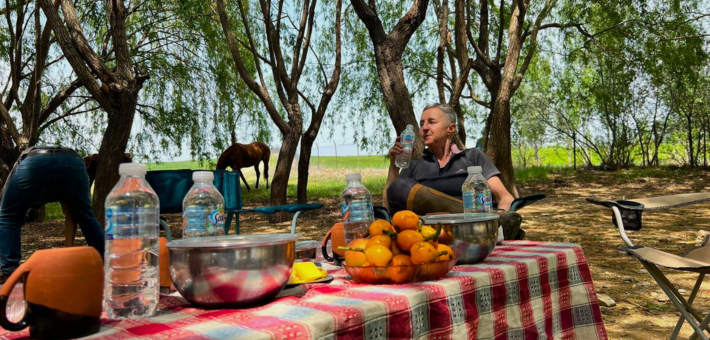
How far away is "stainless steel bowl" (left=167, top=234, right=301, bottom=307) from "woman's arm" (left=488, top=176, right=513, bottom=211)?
208 cm

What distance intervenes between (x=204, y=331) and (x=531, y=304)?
1.13 meters

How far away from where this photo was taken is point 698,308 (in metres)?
3.65

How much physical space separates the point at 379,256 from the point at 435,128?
2135mm

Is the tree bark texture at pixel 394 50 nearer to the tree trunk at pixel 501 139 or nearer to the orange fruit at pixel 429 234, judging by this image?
the tree trunk at pixel 501 139

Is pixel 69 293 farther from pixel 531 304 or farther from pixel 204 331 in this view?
pixel 531 304

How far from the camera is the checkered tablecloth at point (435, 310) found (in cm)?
112

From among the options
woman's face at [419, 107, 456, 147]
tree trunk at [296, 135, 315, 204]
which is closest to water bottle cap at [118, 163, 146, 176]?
woman's face at [419, 107, 456, 147]

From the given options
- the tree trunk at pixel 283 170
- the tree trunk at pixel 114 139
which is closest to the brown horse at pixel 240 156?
the tree trunk at pixel 283 170

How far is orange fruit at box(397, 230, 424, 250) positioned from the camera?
1529mm

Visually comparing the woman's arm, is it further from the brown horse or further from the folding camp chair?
the brown horse

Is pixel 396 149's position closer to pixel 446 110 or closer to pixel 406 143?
pixel 406 143

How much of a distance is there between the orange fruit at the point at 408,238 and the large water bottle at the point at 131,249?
0.65 metres

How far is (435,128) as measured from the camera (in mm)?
3500

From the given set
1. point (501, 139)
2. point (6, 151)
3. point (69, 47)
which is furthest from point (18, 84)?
point (501, 139)
